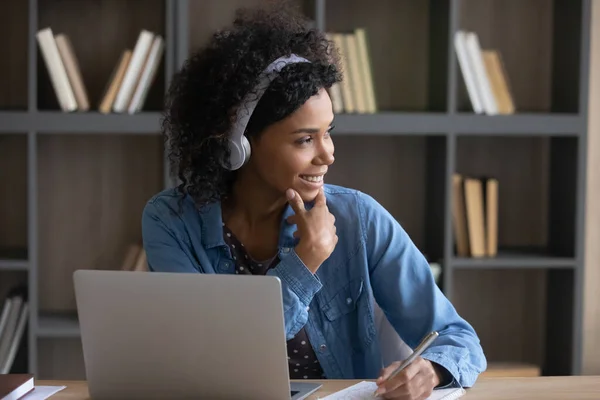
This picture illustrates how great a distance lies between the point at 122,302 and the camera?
4.23ft

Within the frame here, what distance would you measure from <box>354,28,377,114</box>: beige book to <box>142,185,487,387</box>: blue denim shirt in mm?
1174

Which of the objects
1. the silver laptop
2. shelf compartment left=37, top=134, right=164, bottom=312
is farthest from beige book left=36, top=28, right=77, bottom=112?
the silver laptop

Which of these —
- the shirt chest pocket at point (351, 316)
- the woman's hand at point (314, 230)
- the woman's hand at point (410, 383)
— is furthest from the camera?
the shirt chest pocket at point (351, 316)

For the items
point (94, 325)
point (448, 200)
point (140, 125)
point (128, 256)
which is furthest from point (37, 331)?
point (94, 325)

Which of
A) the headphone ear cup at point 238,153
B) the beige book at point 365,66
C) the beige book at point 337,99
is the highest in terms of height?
the beige book at point 365,66

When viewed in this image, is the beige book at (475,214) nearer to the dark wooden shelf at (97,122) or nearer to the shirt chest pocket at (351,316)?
the dark wooden shelf at (97,122)

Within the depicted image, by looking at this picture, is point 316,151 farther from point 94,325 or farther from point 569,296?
point 569,296

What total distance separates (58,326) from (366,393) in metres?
1.76

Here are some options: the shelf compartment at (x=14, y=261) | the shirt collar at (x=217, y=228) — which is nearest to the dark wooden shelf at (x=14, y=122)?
the shelf compartment at (x=14, y=261)

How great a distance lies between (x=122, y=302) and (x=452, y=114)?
1867mm

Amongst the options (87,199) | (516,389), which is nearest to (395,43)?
(87,199)

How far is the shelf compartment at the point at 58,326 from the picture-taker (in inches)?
115

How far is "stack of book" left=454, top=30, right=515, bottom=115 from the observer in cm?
→ 300

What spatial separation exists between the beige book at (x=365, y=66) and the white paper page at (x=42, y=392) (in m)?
1.70
